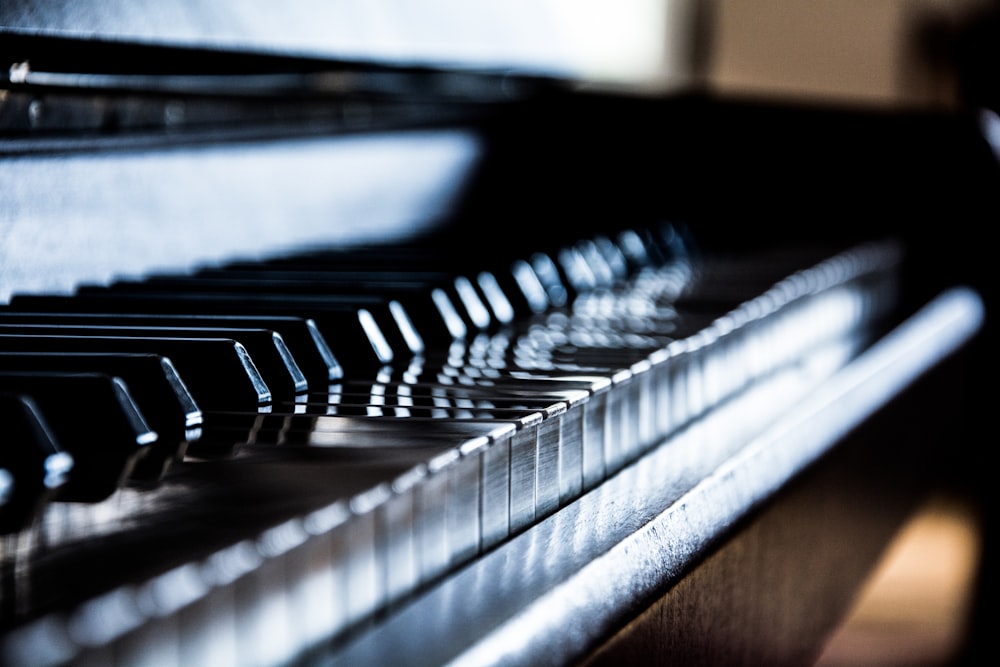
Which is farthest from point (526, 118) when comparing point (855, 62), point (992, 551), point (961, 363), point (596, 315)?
point (855, 62)

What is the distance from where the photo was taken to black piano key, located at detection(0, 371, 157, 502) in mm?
521

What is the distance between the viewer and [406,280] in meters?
0.94

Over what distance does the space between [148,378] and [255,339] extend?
0.10 meters

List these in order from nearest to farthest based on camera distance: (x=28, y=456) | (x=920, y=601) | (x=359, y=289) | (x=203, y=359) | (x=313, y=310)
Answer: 1. (x=28, y=456)
2. (x=203, y=359)
3. (x=313, y=310)
4. (x=359, y=289)
5. (x=920, y=601)

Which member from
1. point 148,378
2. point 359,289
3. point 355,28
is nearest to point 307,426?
point 148,378

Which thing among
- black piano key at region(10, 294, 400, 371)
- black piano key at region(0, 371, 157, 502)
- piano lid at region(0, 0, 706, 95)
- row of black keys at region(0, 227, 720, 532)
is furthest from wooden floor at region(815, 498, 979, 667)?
black piano key at region(0, 371, 157, 502)

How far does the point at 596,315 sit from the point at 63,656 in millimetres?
747

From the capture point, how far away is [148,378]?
1.88 feet

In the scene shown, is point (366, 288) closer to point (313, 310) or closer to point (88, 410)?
point (313, 310)

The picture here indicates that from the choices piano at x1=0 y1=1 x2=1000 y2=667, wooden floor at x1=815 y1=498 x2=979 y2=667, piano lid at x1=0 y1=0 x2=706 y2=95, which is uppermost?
piano lid at x1=0 y1=0 x2=706 y2=95

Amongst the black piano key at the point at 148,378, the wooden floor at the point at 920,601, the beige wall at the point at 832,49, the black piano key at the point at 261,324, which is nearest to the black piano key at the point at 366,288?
the black piano key at the point at 261,324

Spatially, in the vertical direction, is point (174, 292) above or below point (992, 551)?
above

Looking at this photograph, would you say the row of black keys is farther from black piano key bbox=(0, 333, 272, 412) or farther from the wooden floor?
the wooden floor

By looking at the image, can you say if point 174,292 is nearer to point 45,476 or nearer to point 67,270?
point 67,270
